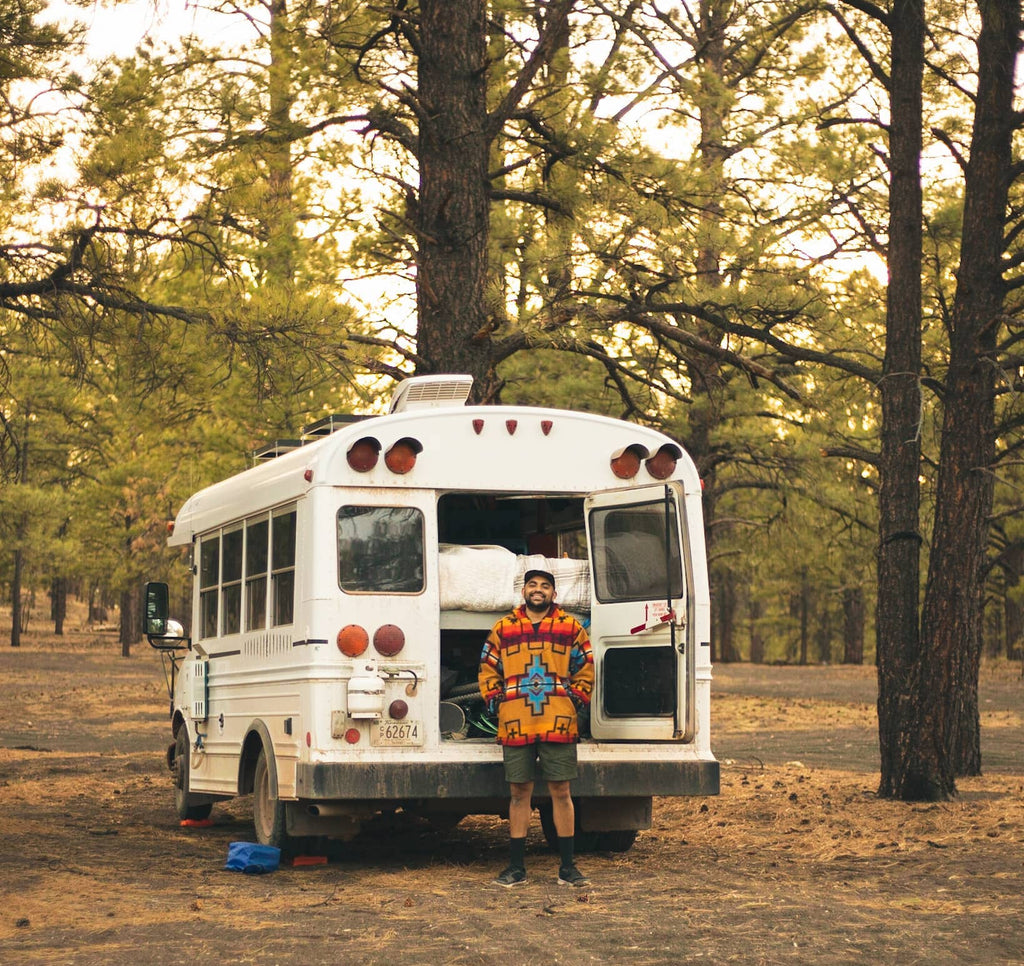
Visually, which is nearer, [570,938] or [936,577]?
[570,938]

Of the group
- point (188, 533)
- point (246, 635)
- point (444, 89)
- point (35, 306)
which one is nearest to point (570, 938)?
point (246, 635)

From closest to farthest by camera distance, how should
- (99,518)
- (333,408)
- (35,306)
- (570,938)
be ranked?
(570,938) < (35,306) < (333,408) < (99,518)

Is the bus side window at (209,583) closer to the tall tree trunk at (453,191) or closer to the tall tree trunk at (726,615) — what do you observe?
the tall tree trunk at (453,191)

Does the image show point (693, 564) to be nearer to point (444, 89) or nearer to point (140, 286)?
point (140, 286)

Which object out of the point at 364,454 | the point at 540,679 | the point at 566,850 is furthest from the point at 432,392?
the point at 566,850

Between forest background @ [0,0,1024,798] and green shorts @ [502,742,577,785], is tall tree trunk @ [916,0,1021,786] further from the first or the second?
green shorts @ [502,742,577,785]

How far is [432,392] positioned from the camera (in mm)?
11109

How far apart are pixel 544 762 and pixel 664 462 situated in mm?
2180

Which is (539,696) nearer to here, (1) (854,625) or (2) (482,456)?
(2) (482,456)

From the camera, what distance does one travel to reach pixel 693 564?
10.3m

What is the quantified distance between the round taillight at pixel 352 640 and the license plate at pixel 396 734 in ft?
1.46

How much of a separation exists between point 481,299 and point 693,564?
223 inches

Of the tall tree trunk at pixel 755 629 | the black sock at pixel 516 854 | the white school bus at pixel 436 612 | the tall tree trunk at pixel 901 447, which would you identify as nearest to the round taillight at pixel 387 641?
the white school bus at pixel 436 612

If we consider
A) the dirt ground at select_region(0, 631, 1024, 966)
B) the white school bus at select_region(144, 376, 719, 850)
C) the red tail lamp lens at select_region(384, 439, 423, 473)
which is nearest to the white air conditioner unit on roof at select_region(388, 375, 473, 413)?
the white school bus at select_region(144, 376, 719, 850)
